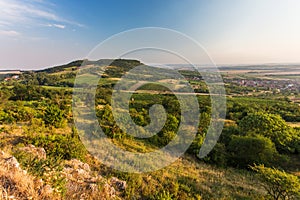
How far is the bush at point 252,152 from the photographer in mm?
Answer: 14570

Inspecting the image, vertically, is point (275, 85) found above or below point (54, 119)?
below

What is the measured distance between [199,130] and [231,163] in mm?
5235

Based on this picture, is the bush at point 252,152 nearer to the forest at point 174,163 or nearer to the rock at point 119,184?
the forest at point 174,163

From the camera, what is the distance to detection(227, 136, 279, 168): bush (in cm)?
1457

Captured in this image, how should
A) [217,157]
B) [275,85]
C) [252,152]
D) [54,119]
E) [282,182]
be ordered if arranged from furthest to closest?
[275,85] < [54,119] < [252,152] < [217,157] < [282,182]

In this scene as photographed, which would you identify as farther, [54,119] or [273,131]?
[273,131]

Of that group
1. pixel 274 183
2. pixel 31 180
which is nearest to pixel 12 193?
pixel 31 180

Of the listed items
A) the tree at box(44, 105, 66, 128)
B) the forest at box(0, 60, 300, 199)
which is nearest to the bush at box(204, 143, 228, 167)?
the forest at box(0, 60, 300, 199)

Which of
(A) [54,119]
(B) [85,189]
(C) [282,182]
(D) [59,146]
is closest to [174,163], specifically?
(C) [282,182]

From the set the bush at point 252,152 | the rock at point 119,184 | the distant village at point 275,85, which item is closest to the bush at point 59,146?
the rock at point 119,184

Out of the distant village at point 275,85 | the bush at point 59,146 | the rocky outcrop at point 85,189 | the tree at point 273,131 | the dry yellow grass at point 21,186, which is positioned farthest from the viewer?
the distant village at point 275,85

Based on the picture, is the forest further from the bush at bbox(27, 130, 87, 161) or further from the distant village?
the distant village

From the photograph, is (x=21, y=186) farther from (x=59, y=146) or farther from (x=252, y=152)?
(x=252, y=152)

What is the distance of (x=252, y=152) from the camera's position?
14.9 metres
